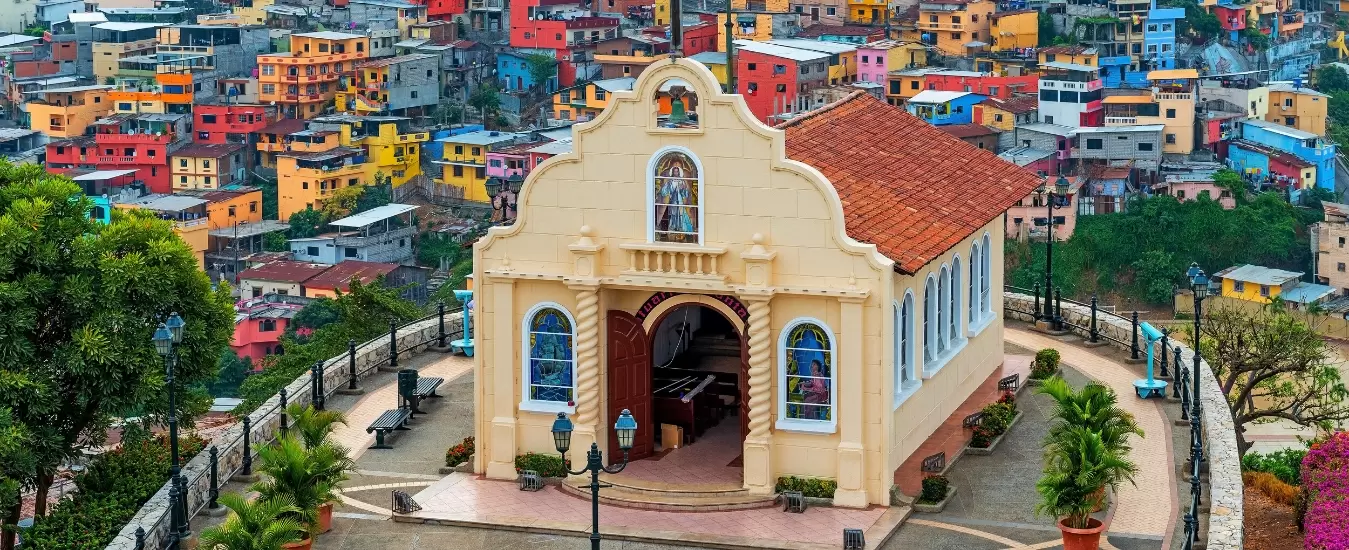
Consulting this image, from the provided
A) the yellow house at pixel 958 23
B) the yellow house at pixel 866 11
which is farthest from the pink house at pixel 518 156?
the yellow house at pixel 866 11

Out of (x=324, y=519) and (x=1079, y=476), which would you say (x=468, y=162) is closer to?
(x=324, y=519)

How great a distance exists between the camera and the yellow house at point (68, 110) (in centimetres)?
13875

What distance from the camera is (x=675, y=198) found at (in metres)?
34.0

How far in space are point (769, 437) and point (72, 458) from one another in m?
10.2

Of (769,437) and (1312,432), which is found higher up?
(769,437)

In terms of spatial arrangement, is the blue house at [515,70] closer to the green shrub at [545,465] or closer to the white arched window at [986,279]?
the white arched window at [986,279]

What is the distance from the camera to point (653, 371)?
35.8 metres

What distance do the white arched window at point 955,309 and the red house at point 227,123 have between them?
102 meters

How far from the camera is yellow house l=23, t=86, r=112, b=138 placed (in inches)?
5463

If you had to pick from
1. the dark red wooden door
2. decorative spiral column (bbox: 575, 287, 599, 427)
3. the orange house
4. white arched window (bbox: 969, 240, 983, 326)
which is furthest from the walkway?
the orange house

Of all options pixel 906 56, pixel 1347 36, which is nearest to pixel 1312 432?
pixel 906 56

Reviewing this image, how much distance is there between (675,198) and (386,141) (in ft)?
327

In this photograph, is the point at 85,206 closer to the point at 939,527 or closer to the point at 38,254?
the point at 38,254

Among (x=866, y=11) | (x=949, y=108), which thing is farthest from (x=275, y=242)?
(x=866, y=11)
